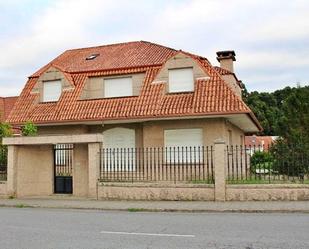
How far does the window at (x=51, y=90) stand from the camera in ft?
81.9

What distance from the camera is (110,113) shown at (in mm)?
22625

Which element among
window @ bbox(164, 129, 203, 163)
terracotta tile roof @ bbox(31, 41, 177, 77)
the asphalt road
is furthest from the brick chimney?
the asphalt road

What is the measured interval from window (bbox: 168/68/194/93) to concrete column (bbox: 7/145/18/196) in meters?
8.12

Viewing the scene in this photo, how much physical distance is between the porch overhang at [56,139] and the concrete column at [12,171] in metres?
0.35

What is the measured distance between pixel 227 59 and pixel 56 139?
15088mm

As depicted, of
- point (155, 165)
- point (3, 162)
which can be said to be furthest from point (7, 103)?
point (155, 165)

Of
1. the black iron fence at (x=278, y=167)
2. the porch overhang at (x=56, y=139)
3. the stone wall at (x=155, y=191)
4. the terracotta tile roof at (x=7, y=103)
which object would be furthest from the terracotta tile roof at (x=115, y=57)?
the terracotta tile roof at (x=7, y=103)

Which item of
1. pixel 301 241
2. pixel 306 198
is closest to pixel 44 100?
pixel 306 198

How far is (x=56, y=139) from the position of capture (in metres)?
19.3

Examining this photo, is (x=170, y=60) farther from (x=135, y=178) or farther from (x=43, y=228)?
(x=43, y=228)

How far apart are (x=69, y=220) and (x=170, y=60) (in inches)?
480

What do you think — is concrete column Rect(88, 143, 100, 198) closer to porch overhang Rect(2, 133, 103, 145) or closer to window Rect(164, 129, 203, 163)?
porch overhang Rect(2, 133, 103, 145)

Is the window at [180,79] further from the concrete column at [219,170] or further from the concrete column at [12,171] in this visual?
the concrete column at [12,171]

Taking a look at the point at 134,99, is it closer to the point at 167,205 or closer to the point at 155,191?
the point at 155,191
